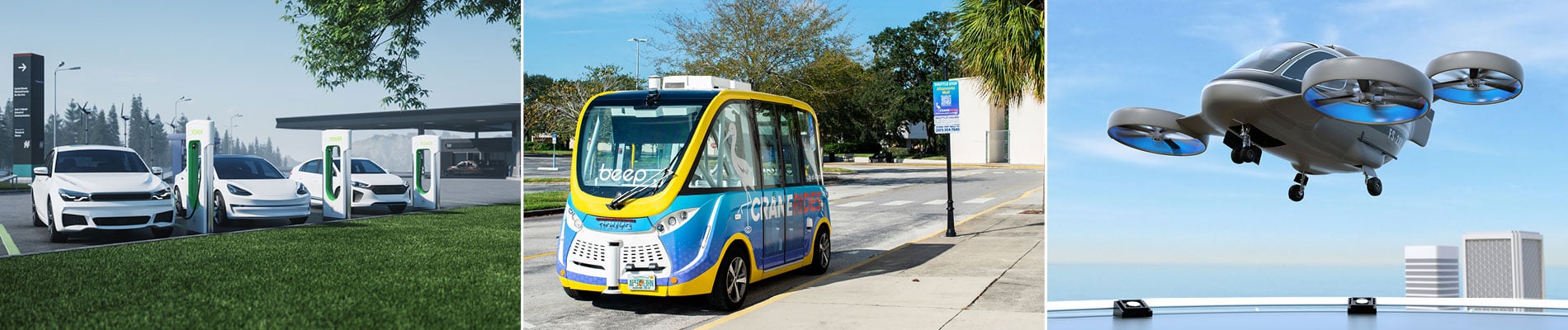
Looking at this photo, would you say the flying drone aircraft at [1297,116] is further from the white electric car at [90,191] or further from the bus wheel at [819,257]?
the white electric car at [90,191]

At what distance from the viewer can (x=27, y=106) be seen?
13344mm

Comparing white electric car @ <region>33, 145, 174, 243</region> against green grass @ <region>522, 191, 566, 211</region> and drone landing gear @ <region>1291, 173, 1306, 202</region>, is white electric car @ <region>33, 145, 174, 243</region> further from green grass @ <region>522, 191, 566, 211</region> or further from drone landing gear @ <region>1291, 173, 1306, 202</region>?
drone landing gear @ <region>1291, 173, 1306, 202</region>

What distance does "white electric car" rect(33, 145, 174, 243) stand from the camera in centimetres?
1445

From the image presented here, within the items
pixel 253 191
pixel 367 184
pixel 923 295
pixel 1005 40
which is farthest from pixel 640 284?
pixel 367 184

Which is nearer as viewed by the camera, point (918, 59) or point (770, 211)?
point (770, 211)

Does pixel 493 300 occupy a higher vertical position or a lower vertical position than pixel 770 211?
lower

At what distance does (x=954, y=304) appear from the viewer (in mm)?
8648

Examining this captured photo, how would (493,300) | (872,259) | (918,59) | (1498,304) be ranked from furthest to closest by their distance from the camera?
(918,59) < (1498,304) < (872,259) < (493,300)

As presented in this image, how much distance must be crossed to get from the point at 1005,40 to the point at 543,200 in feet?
33.7

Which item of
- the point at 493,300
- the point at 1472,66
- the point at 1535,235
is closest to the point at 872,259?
the point at 493,300

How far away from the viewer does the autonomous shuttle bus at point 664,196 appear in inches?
326

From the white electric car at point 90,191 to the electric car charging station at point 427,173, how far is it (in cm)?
678

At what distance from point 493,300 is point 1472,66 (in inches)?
374

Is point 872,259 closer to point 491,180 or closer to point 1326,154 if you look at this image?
point 1326,154
